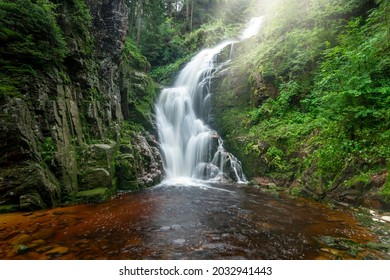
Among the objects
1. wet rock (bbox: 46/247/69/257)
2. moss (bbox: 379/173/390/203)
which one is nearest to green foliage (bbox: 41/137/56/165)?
wet rock (bbox: 46/247/69/257)

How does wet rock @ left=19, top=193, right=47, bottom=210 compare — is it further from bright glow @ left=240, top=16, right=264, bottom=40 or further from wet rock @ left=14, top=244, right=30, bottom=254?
bright glow @ left=240, top=16, right=264, bottom=40

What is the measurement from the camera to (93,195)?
21.7 feet

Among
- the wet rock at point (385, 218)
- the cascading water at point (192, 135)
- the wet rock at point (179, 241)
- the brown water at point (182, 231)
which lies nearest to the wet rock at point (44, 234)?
the brown water at point (182, 231)

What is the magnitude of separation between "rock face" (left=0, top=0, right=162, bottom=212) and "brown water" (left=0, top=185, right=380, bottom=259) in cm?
89

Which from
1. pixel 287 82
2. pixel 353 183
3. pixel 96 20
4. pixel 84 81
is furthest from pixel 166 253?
pixel 287 82

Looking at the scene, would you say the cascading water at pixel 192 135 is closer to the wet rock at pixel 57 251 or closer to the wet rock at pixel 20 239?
the wet rock at pixel 20 239

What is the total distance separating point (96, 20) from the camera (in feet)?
32.5

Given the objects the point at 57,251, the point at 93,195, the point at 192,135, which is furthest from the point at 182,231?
the point at 192,135

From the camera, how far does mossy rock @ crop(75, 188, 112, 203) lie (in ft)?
21.3

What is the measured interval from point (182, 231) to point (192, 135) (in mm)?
9037

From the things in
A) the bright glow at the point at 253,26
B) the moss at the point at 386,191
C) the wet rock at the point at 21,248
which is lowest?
the wet rock at the point at 21,248

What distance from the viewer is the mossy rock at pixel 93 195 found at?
6.50 m

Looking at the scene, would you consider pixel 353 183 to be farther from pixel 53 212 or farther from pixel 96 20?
pixel 96 20

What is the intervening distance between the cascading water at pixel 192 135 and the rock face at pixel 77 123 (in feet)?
3.63
